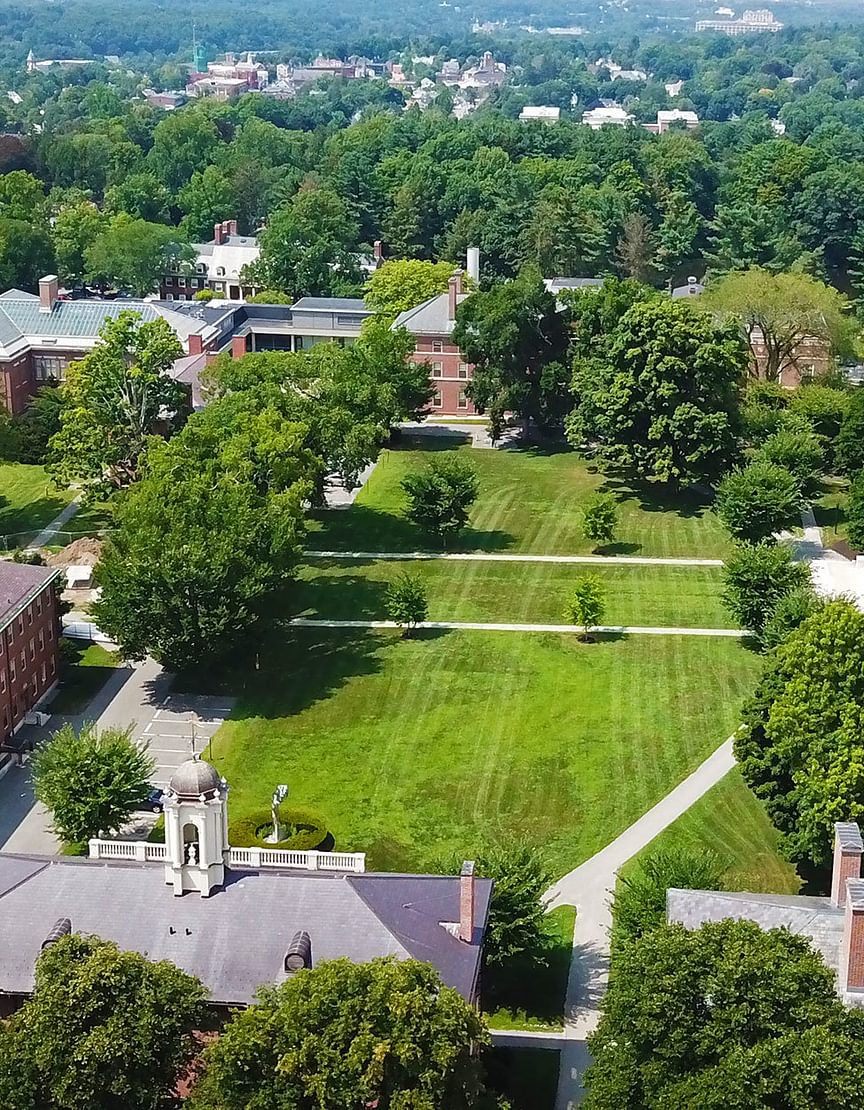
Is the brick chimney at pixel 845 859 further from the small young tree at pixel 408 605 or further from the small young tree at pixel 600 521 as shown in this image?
the small young tree at pixel 600 521

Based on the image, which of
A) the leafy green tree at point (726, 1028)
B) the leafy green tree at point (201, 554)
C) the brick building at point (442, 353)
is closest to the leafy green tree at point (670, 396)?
the brick building at point (442, 353)

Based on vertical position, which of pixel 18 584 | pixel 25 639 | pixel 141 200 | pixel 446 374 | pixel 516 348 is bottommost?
pixel 446 374

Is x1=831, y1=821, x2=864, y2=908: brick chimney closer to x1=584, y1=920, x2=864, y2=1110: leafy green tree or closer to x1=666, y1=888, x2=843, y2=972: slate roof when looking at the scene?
x1=666, y1=888, x2=843, y2=972: slate roof

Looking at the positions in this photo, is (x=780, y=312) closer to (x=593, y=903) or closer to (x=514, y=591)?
(x=514, y=591)

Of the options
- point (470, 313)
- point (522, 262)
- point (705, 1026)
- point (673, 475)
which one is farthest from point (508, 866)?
point (522, 262)

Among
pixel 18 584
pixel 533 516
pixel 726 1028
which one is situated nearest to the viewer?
pixel 726 1028

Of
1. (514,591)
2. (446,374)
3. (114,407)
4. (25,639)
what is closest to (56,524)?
(114,407)

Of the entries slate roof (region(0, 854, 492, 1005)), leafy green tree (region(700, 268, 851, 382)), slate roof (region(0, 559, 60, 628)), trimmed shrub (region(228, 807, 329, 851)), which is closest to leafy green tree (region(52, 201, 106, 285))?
leafy green tree (region(700, 268, 851, 382))
